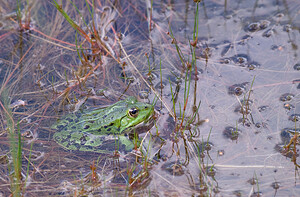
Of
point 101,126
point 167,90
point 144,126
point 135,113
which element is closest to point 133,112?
point 135,113

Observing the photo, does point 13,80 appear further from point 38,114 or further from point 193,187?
point 193,187

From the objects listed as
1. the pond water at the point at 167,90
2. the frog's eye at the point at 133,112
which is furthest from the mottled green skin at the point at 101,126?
the pond water at the point at 167,90

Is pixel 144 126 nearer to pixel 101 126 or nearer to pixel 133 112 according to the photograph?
pixel 133 112

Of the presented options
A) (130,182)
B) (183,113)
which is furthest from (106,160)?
(183,113)

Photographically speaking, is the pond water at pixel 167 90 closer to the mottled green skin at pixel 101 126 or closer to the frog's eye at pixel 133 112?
the mottled green skin at pixel 101 126

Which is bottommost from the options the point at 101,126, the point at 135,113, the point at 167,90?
the point at 101,126

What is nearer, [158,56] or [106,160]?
[106,160]
